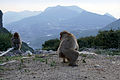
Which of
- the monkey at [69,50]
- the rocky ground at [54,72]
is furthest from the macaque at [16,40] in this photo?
the monkey at [69,50]

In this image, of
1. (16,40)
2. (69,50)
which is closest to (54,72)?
(69,50)

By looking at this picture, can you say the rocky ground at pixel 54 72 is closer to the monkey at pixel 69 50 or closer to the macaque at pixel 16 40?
the monkey at pixel 69 50

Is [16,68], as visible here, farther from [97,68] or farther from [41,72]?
[97,68]

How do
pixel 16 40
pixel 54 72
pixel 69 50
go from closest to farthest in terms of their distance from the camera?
pixel 54 72 → pixel 69 50 → pixel 16 40

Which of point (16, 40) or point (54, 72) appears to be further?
point (16, 40)

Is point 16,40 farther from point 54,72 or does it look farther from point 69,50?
point 54,72

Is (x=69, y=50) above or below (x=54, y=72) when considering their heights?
above

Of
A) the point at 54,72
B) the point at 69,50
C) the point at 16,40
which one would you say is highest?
the point at 16,40

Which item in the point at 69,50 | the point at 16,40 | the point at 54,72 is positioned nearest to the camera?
the point at 54,72

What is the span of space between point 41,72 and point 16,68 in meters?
1.19

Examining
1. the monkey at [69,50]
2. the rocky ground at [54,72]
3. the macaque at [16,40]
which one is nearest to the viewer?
the rocky ground at [54,72]

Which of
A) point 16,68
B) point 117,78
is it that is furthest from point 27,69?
point 117,78

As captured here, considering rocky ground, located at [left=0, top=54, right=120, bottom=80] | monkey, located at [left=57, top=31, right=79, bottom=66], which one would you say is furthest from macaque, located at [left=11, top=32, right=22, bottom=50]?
monkey, located at [left=57, top=31, right=79, bottom=66]

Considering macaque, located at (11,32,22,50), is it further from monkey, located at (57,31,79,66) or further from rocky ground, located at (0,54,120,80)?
monkey, located at (57,31,79,66)
